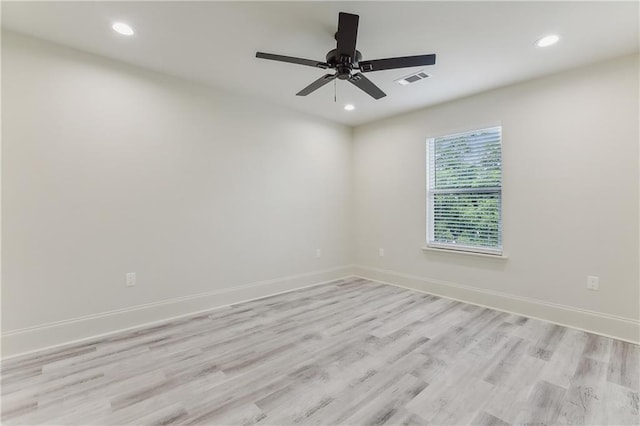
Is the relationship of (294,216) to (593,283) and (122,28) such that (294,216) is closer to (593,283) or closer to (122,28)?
(122,28)

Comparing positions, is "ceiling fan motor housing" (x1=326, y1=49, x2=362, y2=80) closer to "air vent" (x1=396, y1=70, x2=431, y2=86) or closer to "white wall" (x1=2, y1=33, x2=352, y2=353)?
"air vent" (x1=396, y1=70, x2=431, y2=86)

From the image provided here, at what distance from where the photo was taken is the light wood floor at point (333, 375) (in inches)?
67.2

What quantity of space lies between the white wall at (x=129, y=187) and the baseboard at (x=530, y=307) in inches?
66.8

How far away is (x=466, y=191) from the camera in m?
3.82

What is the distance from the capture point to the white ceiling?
210 centimetres

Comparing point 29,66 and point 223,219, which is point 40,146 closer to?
point 29,66

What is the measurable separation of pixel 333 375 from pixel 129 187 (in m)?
2.56

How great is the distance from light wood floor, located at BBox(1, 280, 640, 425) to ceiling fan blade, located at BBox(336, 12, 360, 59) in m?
2.33

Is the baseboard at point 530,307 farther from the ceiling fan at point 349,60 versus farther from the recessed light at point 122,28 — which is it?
the recessed light at point 122,28

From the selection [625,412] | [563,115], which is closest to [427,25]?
[563,115]

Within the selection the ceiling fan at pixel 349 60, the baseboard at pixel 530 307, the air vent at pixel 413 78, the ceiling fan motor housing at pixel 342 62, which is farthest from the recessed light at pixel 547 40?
the baseboard at pixel 530 307

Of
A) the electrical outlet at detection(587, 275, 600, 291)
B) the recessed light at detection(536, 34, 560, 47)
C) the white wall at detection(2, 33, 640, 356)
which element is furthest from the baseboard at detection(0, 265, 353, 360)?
the recessed light at detection(536, 34, 560, 47)

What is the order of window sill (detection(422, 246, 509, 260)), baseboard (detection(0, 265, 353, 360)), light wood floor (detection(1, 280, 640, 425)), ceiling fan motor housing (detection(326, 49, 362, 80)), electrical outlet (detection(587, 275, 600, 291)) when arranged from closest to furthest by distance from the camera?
1. light wood floor (detection(1, 280, 640, 425))
2. ceiling fan motor housing (detection(326, 49, 362, 80))
3. baseboard (detection(0, 265, 353, 360))
4. electrical outlet (detection(587, 275, 600, 291))
5. window sill (detection(422, 246, 509, 260))

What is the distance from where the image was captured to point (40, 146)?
2490 mm
